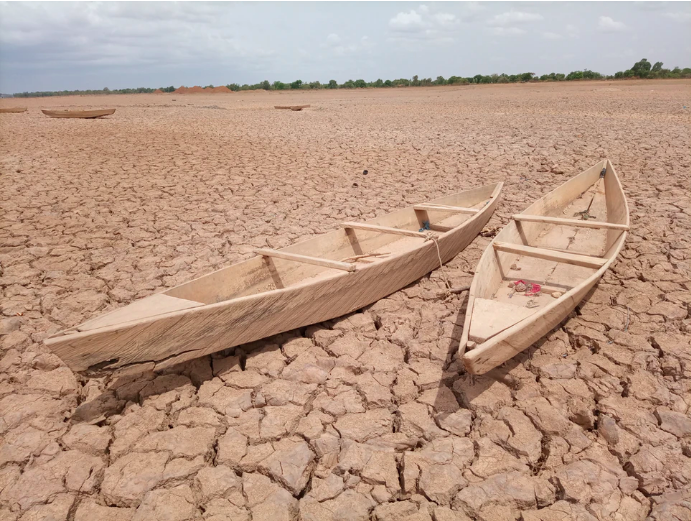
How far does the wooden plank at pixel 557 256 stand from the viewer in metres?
3.21

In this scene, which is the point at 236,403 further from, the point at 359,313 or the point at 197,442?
the point at 359,313

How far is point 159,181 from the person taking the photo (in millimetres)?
7090

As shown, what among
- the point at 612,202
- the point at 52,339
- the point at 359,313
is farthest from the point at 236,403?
the point at 612,202

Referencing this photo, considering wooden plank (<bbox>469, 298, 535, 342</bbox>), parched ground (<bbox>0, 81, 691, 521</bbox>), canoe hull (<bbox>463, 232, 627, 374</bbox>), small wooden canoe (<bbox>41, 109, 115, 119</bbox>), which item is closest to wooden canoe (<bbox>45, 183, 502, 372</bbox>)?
parched ground (<bbox>0, 81, 691, 521</bbox>)

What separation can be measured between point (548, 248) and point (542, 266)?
0.68 m

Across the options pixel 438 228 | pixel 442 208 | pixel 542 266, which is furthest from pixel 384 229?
pixel 542 266

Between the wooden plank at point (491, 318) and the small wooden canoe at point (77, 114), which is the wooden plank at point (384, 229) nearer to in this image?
the wooden plank at point (491, 318)

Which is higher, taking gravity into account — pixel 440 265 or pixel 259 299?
pixel 259 299

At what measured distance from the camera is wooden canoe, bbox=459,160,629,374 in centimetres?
223

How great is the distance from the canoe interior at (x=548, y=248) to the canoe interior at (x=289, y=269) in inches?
29.5

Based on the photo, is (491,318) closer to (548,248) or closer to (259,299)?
(259,299)

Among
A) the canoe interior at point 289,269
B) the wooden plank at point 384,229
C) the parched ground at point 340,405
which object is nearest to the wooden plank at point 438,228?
the canoe interior at point 289,269

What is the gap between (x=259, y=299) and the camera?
244cm

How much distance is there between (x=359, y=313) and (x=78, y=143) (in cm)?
1007
